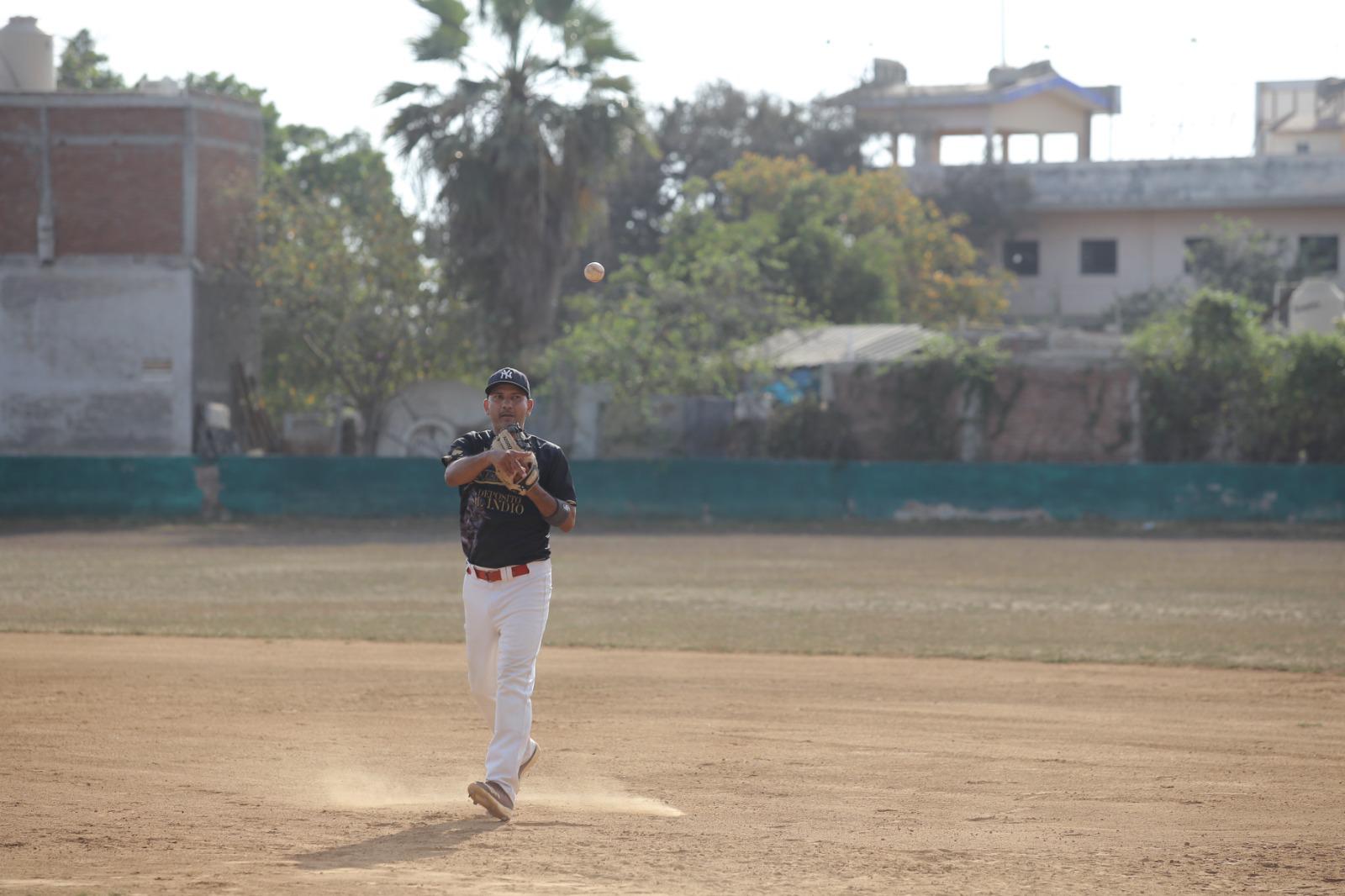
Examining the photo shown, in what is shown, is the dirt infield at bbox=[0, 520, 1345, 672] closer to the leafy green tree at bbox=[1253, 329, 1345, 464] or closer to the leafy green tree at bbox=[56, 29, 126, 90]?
the leafy green tree at bbox=[1253, 329, 1345, 464]

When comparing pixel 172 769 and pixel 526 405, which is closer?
pixel 526 405

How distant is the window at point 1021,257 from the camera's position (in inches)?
2125

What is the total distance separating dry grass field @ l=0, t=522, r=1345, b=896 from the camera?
21.4ft

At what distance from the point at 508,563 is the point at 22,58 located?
114ft

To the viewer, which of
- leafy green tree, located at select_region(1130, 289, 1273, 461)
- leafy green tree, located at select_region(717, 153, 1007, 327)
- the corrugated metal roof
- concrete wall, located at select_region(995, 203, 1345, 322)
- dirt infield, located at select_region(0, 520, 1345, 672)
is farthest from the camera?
concrete wall, located at select_region(995, 203, 1345, 322)

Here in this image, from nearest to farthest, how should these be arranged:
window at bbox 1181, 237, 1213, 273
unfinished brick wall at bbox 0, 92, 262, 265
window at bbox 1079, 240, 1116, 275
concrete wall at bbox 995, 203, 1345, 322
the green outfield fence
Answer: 1. the green outfield fence
2. unfinished brick wall at bbox 0, 92, 262, 265
3. window at bbox 1181, 237, 1213, 273
4. concrete wall at bbox 995, 203, 1345, 322
5. window at bbox 1079, 240, 1116, 275

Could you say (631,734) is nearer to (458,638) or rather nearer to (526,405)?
(526,405)

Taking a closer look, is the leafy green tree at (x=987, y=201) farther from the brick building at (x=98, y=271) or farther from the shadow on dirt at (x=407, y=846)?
the shadow on dirt at (x=407, y=846)

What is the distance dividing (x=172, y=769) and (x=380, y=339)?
29.0m

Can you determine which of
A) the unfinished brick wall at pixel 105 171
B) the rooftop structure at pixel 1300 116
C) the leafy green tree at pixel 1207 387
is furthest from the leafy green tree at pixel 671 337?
the rooftop structure at pixel 1300 116

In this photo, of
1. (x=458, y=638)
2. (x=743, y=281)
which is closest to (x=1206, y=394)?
(x=743, y=281)

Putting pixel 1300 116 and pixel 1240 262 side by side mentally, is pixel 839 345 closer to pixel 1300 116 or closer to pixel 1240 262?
pixel 1240 262

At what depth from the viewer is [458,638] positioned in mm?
15250

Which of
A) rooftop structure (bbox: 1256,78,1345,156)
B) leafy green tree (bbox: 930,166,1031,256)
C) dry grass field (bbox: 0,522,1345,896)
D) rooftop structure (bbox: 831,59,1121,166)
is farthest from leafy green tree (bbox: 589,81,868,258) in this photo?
dry grass field (bbox: 0,522,1345,896)
